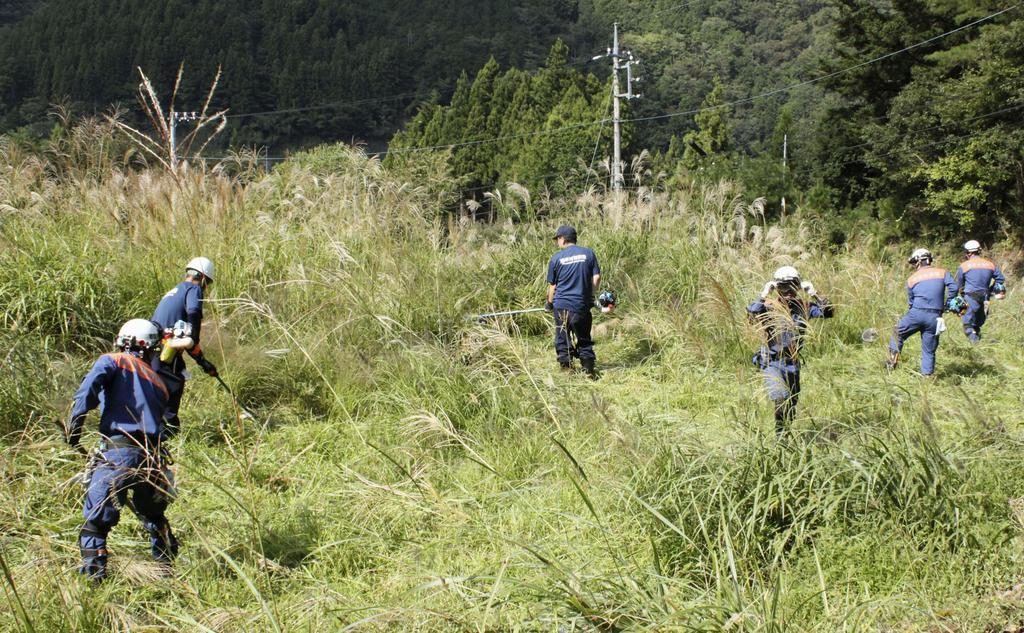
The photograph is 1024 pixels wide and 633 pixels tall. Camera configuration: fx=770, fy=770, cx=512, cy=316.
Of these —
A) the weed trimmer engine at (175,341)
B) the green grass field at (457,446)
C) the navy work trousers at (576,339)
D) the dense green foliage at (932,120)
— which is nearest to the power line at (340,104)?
the dense green foliage at (932,120)

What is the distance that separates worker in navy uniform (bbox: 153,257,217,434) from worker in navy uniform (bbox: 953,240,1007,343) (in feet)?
28.3

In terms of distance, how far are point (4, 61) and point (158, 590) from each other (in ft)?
278

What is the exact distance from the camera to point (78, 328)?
6.12 meters

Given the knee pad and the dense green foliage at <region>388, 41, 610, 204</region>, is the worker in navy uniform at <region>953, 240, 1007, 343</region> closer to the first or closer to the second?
the knee pad

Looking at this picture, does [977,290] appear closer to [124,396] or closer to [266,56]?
[124,396]

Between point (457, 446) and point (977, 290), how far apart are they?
773 centimetres

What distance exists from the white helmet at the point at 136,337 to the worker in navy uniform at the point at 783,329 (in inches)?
138

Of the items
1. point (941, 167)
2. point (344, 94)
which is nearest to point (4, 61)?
point (344, 94)

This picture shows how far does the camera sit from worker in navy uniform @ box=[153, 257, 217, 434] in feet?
16.7

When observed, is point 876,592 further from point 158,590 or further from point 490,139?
point 490,139

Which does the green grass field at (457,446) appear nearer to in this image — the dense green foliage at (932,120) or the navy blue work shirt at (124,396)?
the navy blue work shirt at (124,396)

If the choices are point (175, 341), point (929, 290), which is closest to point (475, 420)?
point (175, 341)

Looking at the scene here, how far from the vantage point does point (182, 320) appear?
5.38 meters

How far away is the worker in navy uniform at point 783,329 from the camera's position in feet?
15.7
